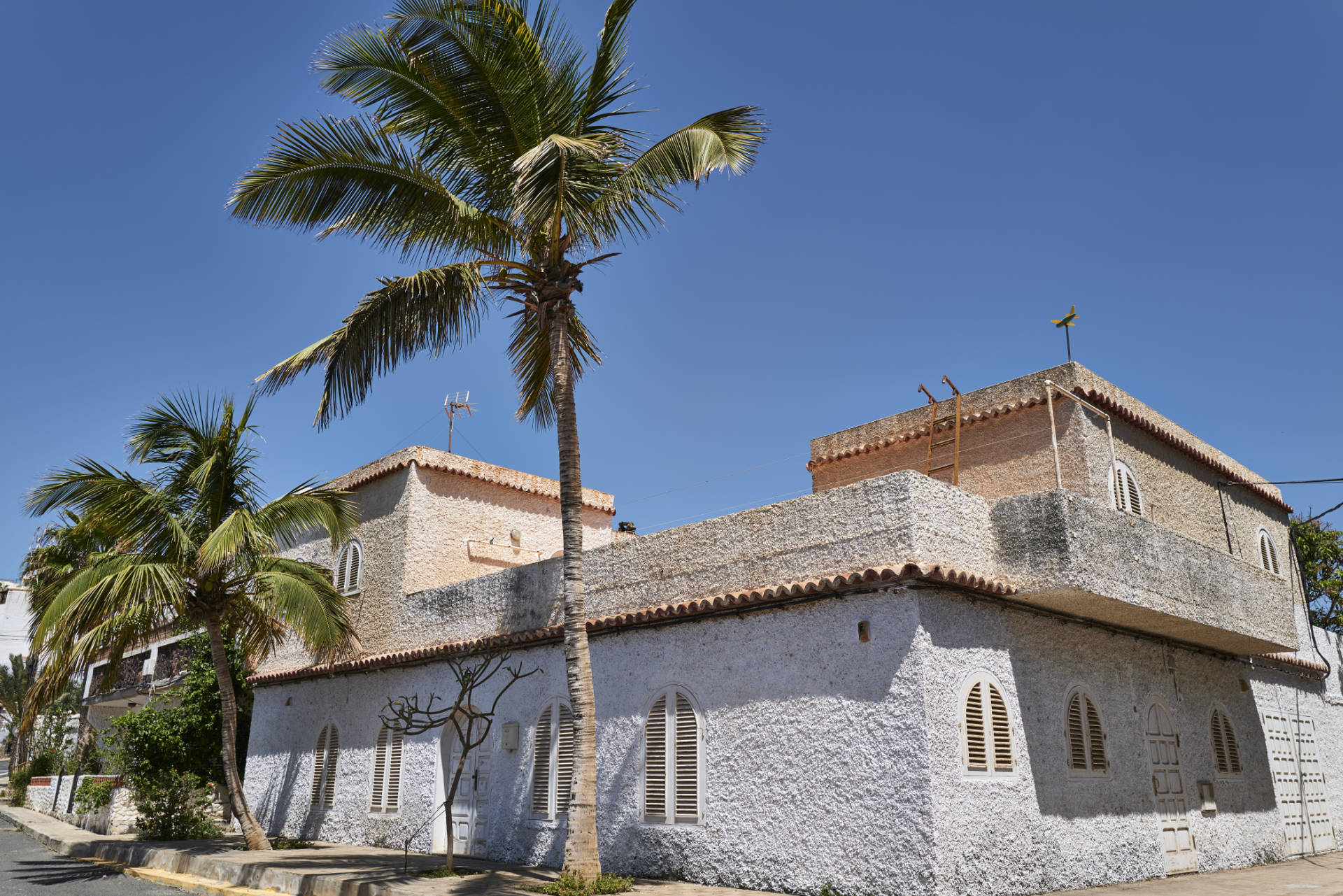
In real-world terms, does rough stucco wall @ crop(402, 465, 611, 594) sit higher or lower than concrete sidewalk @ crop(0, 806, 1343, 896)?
higher

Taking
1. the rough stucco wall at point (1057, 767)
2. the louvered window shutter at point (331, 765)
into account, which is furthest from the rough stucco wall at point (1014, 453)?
the louvered window shutter at point (331, 765)

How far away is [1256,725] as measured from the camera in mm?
14820

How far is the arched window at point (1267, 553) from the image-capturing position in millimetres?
16828

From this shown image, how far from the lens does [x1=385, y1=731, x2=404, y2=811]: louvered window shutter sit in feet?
48.1

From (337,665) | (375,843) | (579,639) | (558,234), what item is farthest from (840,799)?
(337,665)

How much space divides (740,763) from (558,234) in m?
5.94

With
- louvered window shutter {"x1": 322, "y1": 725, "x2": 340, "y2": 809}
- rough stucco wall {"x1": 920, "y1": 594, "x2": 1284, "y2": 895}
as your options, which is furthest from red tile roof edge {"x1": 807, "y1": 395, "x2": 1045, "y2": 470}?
louvered window shutter {"x1": 322, "y1": 725, "x2": 340, "y2": 809}

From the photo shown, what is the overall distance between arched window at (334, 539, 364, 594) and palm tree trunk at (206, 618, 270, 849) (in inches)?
140

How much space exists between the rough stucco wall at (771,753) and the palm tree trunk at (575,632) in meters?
1.39

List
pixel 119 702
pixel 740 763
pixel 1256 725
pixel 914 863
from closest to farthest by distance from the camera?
pixel 914 863 < pixel 740 763 < pixel 1256 725 < pixel 119 702

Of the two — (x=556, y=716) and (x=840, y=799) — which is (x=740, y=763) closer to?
(x=840, y=799)

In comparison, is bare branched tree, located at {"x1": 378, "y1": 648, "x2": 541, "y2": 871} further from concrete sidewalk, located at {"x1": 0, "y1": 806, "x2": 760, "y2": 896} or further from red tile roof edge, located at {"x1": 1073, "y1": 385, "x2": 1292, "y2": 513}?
red tile roof edge, located at {"x1": 1073, "y1": 385, "x2": 1292, "y2": 513}

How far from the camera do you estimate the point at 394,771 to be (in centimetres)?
1485

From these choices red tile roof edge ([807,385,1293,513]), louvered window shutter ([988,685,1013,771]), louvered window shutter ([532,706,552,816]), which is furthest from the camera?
red tile roof edge ([807,385,1293,513])
